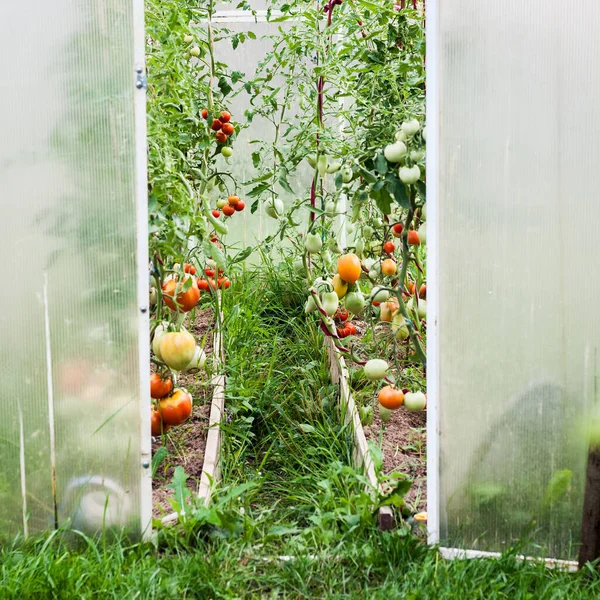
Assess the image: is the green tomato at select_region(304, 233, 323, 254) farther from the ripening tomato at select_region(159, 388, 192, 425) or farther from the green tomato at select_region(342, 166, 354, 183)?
the ripening tomato at select_region(159, 388, 192, 425)

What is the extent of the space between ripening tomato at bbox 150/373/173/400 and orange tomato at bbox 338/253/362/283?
0.77 meters

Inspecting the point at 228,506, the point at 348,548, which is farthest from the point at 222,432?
the point at 348,548

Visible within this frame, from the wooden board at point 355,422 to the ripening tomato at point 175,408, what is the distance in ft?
1.83

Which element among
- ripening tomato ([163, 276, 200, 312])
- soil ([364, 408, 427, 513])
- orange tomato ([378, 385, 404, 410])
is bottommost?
soil ([364, 408, 427, 513])

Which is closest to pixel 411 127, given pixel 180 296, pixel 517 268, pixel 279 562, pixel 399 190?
pixel 399 190

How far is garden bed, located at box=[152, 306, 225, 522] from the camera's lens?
7.97ft

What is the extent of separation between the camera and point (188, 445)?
9.23ft

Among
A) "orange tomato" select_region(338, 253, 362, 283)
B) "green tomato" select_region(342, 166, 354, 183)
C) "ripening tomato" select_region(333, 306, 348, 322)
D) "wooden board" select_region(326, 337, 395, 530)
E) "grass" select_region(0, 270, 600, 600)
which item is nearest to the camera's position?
"grass" select_region(0, 270, 600, 600)

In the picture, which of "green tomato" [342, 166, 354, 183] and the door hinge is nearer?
the door hinge

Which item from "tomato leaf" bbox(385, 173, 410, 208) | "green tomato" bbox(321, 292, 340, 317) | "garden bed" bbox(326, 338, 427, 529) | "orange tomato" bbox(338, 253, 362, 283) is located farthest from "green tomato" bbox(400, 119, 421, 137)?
"garden bed" bbox(326, 338, 427, 529)

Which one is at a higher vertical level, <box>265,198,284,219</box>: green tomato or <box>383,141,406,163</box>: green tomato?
<box>383,141,406,163</box>: green tomato

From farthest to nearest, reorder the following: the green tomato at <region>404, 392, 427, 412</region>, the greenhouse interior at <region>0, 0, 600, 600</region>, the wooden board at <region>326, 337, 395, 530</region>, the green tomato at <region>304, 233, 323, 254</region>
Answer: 1. the green tomato at <region>304, 233, 323, 254</region>
2. the green tomato at <region>404, 392, 427, 412</region>
3. the wooden board at <region>326, 337, 395, 530</region>
4. the greenhouse interior at <region>0, 0, 600, 600</region>

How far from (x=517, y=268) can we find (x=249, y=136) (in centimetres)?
300

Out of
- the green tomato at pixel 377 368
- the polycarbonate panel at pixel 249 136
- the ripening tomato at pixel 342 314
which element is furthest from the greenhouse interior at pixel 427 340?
the polycarbonate panel at pixel 249 136
